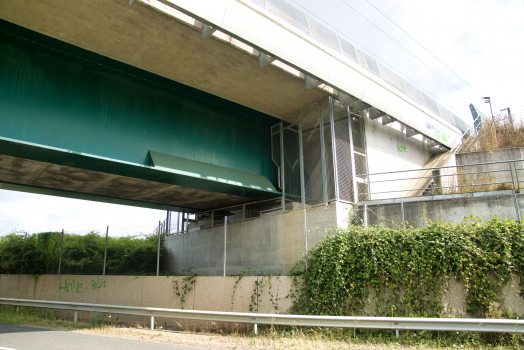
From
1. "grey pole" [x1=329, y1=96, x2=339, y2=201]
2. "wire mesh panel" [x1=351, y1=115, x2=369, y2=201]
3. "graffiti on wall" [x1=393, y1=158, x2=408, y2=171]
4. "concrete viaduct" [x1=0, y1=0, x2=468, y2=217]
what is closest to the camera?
"concrete viaduct" [x1=0, y1=0, x2=468, y2=217]

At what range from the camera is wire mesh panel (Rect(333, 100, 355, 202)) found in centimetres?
1299

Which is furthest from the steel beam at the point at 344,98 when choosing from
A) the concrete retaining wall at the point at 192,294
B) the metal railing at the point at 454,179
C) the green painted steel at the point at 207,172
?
the concrete retaining wall at the point at 192,294

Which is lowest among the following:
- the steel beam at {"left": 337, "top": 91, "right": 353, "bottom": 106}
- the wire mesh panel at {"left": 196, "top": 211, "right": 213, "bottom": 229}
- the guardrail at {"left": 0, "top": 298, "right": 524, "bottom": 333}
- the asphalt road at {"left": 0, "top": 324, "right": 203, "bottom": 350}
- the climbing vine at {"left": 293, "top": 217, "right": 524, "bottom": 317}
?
the asphalt road at {"left": 0, "top": 324, "right": 203, "bottom": 350}

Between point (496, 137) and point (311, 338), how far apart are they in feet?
55.1

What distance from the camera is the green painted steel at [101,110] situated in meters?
10.2

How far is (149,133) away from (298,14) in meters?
6.46

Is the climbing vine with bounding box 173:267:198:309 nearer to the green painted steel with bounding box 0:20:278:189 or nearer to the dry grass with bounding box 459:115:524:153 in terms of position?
the green painted steel with bounding box 0:20:278:189

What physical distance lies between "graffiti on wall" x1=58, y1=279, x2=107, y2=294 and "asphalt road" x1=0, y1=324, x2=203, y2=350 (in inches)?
174

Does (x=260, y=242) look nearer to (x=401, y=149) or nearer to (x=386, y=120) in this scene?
(x=386, y=120)

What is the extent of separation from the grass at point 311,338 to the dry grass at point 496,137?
44.2 feet

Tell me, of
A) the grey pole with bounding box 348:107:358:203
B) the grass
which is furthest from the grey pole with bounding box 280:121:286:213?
the grass

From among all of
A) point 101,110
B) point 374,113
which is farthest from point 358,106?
point 101,110

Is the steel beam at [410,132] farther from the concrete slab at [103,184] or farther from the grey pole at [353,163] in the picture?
the concrete slab at [103,184]

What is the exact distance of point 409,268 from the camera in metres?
9.03
